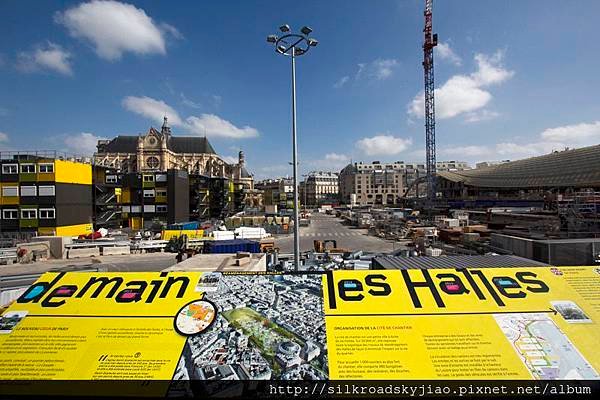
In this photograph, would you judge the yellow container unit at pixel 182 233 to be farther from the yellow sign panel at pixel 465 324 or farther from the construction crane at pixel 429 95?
the construction crane at pixel 429 95

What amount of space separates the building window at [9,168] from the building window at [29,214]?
14.6 ft

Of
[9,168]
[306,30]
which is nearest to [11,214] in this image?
[9,168]

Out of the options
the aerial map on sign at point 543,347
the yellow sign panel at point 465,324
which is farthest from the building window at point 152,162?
the aerial map on sign at point 543,347

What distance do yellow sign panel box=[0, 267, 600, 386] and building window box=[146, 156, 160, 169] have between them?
77101 millimetres

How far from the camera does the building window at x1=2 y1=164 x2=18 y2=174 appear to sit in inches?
1164

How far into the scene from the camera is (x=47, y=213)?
29.7 meters

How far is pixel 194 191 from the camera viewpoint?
51000 mm

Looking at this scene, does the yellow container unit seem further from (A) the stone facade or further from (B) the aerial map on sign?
(A) the stone facade

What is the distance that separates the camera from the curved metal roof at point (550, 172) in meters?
58.1

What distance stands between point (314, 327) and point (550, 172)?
A: 87.6 m

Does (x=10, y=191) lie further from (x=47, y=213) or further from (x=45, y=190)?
(x=47, y=213)

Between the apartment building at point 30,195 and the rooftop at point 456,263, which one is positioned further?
the apartment building at point 30,195

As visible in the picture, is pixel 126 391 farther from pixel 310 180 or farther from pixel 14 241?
pixel 310 180

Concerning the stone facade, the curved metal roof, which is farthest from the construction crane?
the stone facade
